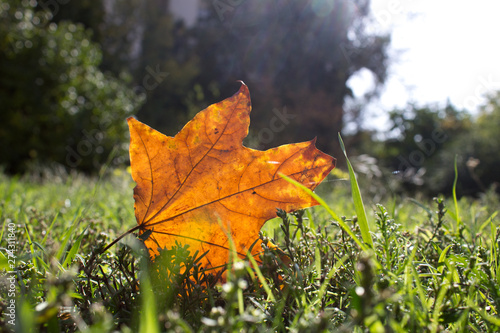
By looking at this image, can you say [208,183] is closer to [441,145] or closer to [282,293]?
[282,293]

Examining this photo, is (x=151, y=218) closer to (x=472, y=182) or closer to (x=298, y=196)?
(x=298, y=196)

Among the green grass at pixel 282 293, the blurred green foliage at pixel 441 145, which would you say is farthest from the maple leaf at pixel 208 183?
the blurred green foliage at pixel 441 145

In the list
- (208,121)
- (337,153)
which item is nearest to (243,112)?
(208,121)

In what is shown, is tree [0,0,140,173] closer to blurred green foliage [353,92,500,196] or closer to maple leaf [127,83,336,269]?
maple leaf [127,83,336,269]

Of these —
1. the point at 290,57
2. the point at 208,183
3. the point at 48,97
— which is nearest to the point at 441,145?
the point at 290,57

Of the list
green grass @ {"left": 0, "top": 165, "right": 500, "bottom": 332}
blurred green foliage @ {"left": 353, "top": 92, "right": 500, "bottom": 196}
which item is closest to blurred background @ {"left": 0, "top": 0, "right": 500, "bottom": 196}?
blurred green foliage @ {"left": 353, "top": 92, "right": 500, "bottom": 196}

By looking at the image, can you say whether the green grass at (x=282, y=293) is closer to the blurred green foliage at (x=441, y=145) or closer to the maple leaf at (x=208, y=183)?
the maple leaf at (x=208, y=183)
